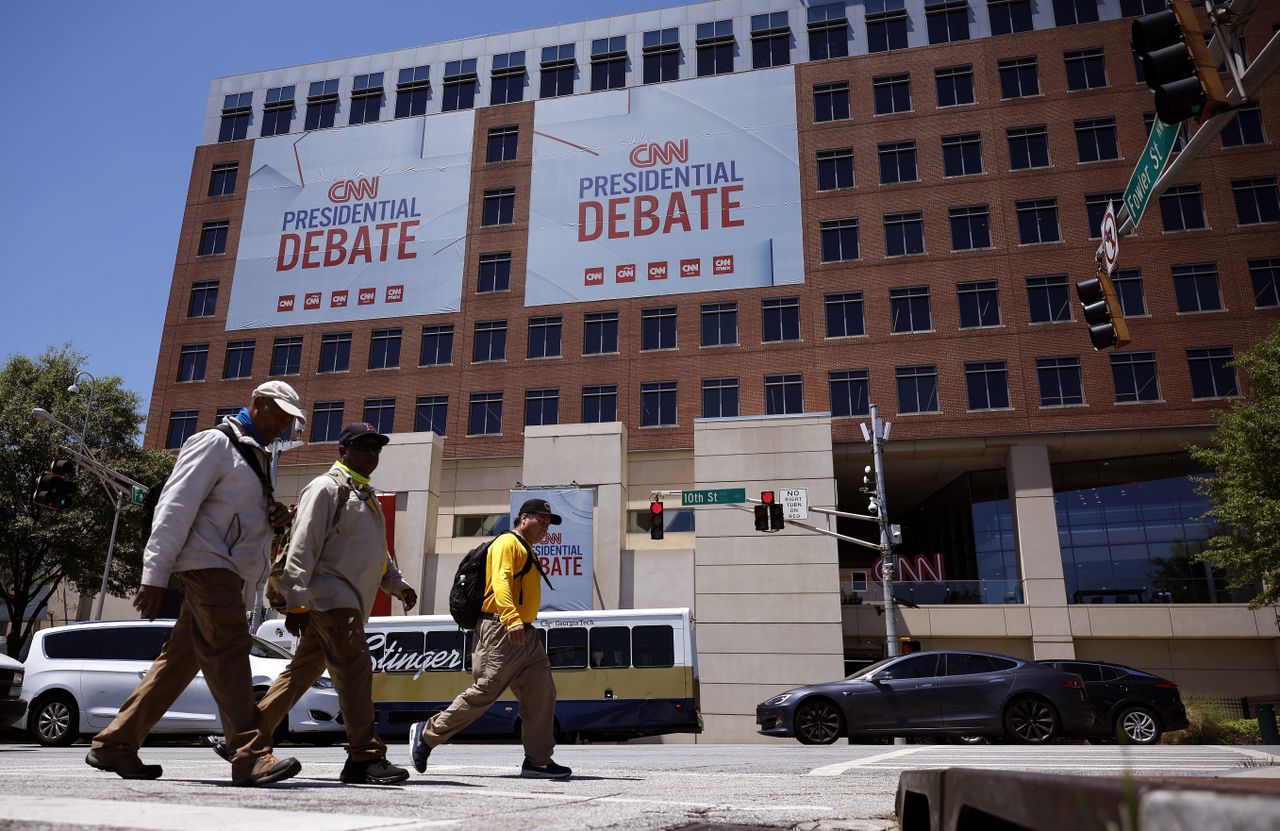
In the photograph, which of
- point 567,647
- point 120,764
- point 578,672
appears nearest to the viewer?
point 120,764

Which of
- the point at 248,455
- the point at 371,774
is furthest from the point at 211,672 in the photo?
the point at 248,455

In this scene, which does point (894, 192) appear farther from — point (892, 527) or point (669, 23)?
point (892, 527)

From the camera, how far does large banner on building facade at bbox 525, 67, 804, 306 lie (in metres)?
36.1

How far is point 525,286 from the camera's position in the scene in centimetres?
3769

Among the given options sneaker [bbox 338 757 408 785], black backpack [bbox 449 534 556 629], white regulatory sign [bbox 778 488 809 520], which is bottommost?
sneaker [bbox 338 757 408 785]

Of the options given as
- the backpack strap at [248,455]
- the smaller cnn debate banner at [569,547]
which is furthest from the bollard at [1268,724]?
the smaller cnn debate banner at [569,547]

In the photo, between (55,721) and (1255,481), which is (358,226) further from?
(1255,481)

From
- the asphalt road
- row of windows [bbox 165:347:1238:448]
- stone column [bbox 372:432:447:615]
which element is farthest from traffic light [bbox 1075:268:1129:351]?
stone column [bbox 372:432:447:615]

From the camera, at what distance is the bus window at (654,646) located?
20.2 meters

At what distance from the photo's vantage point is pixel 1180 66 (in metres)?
7.66

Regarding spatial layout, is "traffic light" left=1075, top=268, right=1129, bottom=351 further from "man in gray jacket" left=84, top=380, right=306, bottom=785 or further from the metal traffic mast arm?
"man in gray jacket" left=84, top=380, right=306, bottom=785

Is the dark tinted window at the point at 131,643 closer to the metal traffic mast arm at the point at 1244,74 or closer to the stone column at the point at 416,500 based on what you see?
the metal traffic mast arm at the point at 1244,74

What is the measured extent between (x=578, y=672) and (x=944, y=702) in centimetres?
937

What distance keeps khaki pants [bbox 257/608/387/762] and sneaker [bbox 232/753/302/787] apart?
14.7 inches
